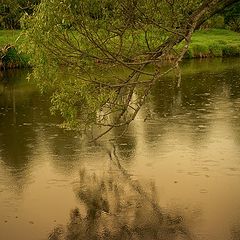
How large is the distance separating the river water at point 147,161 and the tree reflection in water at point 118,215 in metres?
0.30

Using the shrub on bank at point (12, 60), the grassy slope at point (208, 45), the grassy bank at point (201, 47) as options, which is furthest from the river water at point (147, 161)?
the grassy slope at point (208, 45)

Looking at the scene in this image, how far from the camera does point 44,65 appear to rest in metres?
15.2

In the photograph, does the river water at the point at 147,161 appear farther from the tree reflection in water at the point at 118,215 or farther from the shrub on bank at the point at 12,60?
the shrub on bank at the point at 12,60

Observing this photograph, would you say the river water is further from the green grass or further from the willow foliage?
the green grass

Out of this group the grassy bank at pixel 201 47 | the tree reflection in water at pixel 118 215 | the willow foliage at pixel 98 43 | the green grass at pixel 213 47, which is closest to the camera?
the tree reflection in water at pixel 118 215

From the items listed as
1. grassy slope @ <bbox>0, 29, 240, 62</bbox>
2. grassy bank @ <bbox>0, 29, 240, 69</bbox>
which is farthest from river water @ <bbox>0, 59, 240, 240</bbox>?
grassy slope @ <bbox>0, 29, 240, 62</bbox>

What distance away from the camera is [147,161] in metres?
18.5

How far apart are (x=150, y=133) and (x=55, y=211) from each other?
8.59 metres

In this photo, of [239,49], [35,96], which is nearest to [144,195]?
[35,96]

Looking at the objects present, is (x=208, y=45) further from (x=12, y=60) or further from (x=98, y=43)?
(x=98, y=43)

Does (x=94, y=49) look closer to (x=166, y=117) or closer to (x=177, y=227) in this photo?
(x=177, y=227)

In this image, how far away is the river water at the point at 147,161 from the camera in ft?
45.8

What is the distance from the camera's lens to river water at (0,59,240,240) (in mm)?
13945

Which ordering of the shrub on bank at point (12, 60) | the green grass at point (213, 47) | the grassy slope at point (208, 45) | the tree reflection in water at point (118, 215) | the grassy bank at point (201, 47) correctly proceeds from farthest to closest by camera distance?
the green grass at point (213, 47)
the grassy slope at point (208, 45)
the grassy bank at point (201, 47)
the shrub on bank at point (12, 60)
the tree reflection in water at point (118, 215)
